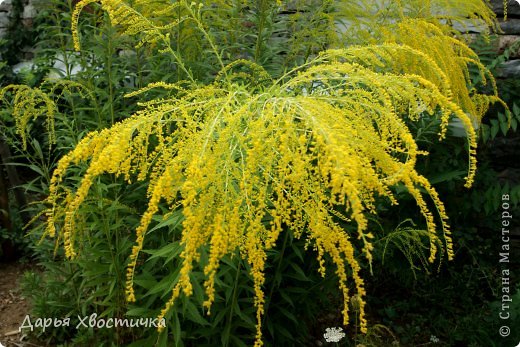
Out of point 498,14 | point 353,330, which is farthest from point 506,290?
point 498,14

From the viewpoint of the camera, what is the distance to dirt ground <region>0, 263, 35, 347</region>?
352 centimetres

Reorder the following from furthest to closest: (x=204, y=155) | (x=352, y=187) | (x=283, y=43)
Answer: (x=283, y=43) → (x=204, y=155) → (x=352, y=187)

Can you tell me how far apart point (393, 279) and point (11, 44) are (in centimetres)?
490

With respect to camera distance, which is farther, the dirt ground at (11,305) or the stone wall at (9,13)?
the stone wall at (9,13)

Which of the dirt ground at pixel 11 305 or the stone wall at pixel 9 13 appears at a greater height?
the stone wall at pixel 9 13

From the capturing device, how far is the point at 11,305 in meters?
3.96

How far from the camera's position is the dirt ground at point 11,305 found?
11.5 ft

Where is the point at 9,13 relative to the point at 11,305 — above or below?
above

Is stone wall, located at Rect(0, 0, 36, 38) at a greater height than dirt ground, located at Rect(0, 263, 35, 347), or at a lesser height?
greater

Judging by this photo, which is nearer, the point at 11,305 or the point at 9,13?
the point at 11,305

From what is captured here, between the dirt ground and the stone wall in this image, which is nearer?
the dirt ground

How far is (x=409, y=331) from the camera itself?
380 centimetres

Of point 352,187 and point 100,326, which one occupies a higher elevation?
point 352,187

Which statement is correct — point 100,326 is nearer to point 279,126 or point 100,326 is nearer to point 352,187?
point 279,126
